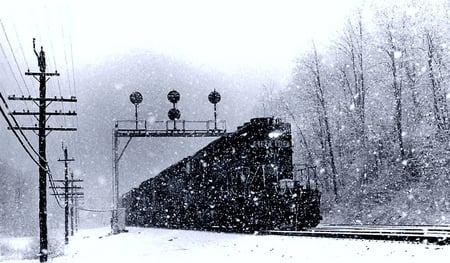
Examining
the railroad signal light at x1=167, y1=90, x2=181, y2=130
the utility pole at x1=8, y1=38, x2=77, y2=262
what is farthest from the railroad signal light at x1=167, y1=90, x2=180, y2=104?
the utility pole at x1=8, y1=38, x2=77, y2=262

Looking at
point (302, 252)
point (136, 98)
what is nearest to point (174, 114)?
point (136, 98)

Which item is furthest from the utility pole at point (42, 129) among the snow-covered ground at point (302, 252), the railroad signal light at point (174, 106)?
the railroad signal light at point (174, 106)

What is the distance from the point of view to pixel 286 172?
21703 mm

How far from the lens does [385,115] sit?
34.3 meters

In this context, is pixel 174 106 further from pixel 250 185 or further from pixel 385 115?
pixel 250 185

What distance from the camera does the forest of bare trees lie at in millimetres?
27047

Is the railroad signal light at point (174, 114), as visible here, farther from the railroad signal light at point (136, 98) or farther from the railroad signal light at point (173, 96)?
the railroad signal light at point (136, 98)

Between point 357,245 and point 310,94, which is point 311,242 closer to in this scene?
point 357,245

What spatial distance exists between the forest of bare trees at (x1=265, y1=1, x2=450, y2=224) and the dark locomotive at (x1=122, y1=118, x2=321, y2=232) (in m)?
6.93

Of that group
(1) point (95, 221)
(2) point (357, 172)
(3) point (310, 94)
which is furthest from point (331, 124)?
(1) point (95, 221)

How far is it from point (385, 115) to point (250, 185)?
1690 cm

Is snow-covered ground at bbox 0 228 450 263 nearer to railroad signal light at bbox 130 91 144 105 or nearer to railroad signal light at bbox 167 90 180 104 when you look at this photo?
railroad signal light at bbox 167 90 180 104

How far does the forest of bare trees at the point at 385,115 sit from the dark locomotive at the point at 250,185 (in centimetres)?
693

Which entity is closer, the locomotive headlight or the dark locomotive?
the dark locomotive
